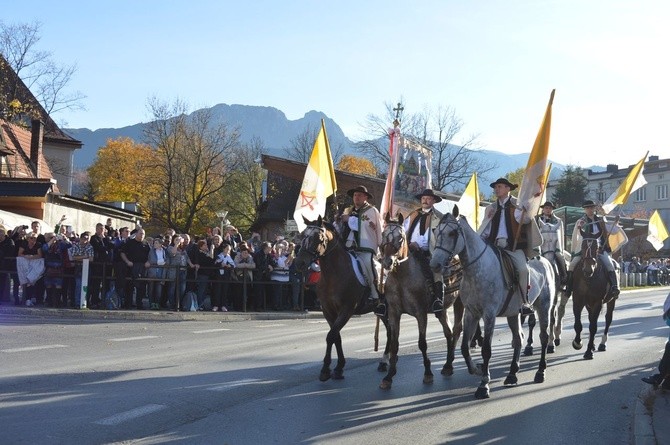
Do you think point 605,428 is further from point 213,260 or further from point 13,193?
point 13,193

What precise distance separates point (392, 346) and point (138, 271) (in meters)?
12.8

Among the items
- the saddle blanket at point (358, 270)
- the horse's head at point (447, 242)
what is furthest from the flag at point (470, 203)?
the horse's head at point (447, 242)

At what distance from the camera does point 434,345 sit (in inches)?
582

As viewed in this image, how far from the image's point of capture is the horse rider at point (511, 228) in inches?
421

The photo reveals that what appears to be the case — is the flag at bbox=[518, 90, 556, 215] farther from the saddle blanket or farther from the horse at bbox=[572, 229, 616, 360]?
the horse at bbox=[572, 229, 616, 360]

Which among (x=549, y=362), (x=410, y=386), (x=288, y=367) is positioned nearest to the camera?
(x=410, y=386)

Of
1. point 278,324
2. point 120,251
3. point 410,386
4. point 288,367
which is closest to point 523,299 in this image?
point 410,386

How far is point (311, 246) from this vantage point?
393 inches

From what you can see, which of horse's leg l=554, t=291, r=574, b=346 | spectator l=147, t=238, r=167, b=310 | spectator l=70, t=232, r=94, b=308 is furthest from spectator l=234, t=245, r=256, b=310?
horse's leg l=554, t=291, r=574, b=346

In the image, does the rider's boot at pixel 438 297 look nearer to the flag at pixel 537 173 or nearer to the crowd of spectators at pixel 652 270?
the flag at pixel 537 173

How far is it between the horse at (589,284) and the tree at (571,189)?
86.9 m

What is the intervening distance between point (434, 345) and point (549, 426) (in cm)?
704

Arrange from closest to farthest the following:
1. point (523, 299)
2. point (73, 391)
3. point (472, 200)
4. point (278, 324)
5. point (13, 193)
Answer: point (73, 391) → point (523, 299) → point (472, 200) → point (278, 324) → point (13, 193)

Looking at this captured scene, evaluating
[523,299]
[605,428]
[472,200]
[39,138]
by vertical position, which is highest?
[39,138]
